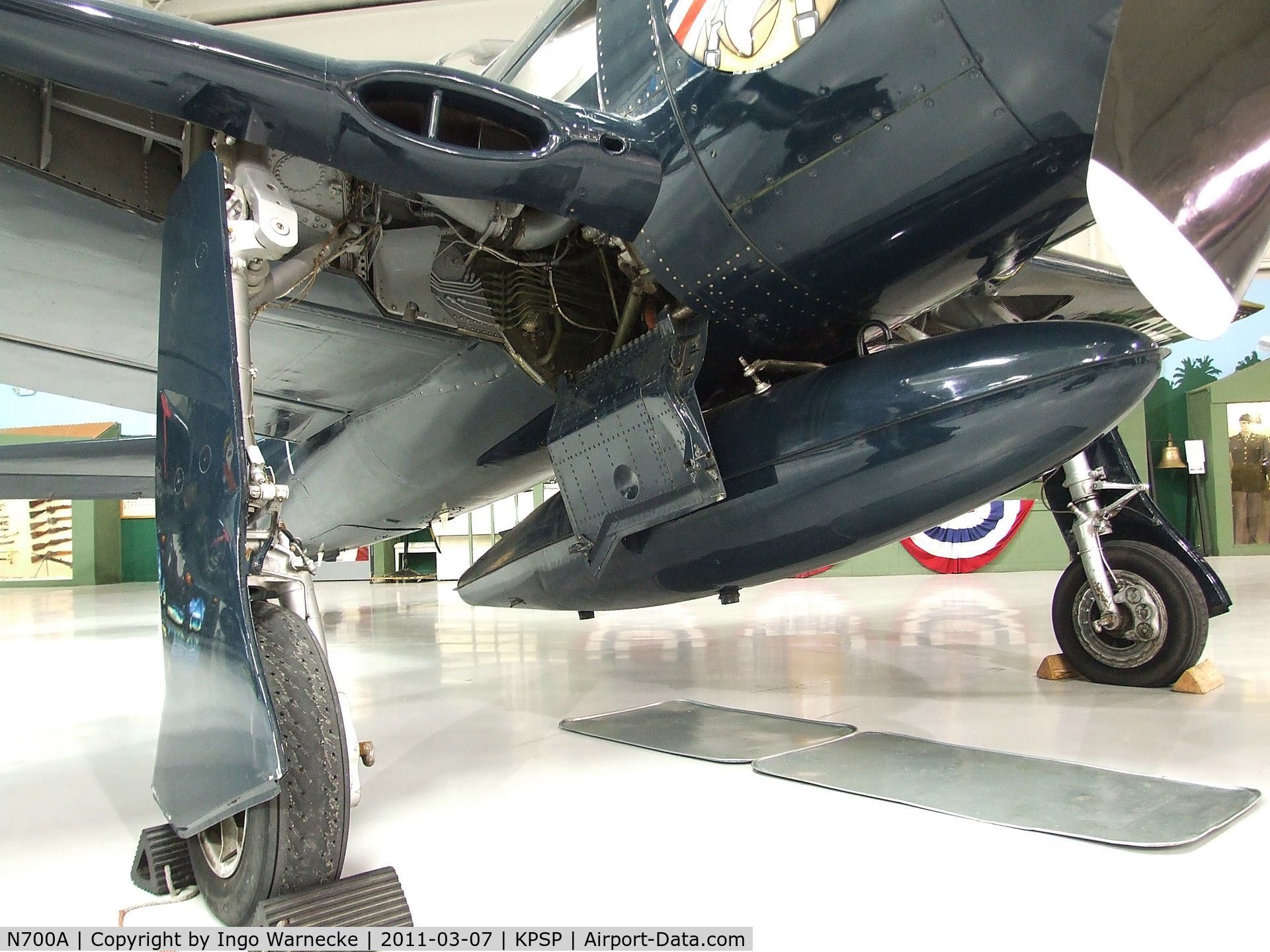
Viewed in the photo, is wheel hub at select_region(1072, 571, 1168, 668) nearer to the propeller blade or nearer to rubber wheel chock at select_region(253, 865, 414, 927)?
the propeller blade

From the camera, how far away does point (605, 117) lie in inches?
87.2

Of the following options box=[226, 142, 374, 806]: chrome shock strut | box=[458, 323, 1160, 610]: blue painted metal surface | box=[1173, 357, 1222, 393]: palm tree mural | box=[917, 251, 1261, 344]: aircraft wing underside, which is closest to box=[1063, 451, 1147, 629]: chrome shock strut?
box=[917, 251, 1261, 344]: aircraft wing underside

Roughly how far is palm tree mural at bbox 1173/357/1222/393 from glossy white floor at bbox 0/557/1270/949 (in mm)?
10181

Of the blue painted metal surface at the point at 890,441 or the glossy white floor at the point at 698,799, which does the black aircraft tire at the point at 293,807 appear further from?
the blue painted metal surface at the point at 890,441

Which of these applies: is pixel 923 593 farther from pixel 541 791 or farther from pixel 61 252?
pixel 61 252

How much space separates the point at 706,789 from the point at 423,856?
76 cm

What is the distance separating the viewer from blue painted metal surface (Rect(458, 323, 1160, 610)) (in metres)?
2.12

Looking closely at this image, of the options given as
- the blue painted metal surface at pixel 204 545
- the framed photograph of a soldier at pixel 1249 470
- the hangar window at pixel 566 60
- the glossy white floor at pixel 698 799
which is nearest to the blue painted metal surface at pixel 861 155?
the hangar window at pixel 566 60

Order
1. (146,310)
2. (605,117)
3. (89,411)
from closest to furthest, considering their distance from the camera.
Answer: (605,117), (146,310), (89,411)

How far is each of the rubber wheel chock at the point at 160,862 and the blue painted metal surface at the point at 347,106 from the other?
1.52 m

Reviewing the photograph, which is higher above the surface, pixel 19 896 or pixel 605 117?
pixel 605 117

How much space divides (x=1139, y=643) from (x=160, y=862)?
3.38m

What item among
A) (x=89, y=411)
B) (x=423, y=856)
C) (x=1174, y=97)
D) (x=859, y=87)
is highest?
(x=89, y=411)

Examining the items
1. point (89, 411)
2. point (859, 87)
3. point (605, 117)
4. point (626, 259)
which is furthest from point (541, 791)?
point (89, 411)
